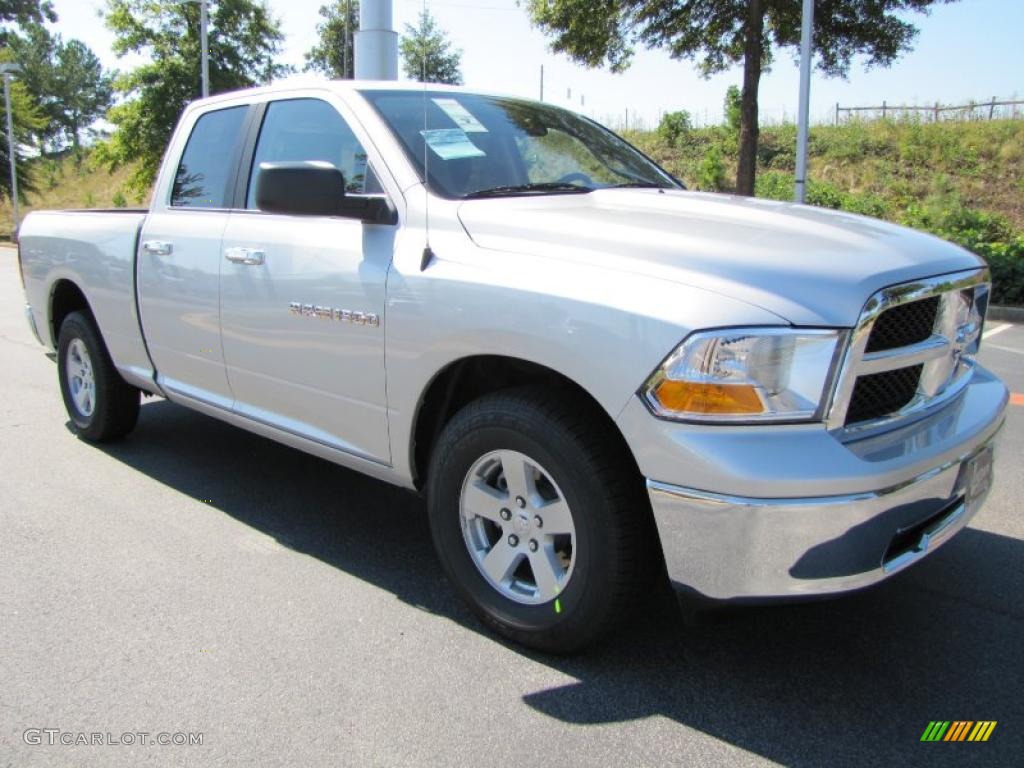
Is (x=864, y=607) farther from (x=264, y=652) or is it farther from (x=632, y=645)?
(x=264, y=652)

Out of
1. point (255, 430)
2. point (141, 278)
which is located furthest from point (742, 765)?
point (141, 278)

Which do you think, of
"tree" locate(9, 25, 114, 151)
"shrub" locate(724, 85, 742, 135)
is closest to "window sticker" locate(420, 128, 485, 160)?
"shrub" locate(724, 85, 742, 135)

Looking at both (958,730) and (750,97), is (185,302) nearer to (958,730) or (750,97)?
(958,730)

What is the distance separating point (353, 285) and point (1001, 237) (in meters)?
17.7

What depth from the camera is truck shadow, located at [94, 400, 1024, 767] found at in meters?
2.41

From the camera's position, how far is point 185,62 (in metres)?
33.2

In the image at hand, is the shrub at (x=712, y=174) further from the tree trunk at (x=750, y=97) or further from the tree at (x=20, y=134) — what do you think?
the tree at (x=20, y=134)

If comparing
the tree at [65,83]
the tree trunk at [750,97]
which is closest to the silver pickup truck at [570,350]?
the tree trunk at [750,97]

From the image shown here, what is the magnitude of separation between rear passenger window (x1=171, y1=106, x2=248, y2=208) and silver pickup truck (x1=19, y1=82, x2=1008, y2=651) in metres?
0.03

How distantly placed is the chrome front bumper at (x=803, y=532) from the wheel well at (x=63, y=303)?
4.21m

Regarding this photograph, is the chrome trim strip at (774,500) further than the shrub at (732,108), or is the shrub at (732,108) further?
the shrub at (732,108)

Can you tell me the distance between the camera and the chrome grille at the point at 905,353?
7.42 feet

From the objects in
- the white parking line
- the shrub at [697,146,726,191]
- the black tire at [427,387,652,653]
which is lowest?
the white parking line

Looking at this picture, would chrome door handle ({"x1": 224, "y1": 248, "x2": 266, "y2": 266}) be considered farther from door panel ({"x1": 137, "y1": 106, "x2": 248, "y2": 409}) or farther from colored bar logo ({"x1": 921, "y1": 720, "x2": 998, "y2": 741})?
colored bar logo ({"x1": 921, "y1": 720, "x2": 998, "y2": 741})
